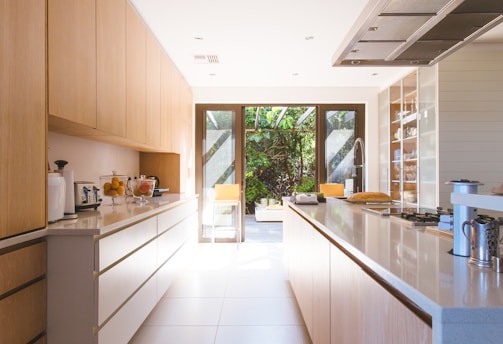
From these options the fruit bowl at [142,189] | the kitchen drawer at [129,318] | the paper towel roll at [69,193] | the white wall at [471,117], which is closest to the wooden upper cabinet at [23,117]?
the paper towel roll at [69,193]

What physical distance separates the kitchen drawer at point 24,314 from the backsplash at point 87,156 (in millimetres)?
1183

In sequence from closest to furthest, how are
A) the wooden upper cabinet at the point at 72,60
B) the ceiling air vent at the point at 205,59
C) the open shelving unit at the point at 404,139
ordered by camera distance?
the wooden upper cabinet at the point at 72,60
the ceiling air vent at the point at 205,59
the open shelving unit at the point at 404,139

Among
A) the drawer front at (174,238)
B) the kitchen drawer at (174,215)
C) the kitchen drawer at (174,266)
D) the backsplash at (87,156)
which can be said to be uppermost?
the backsplash at (87,156)

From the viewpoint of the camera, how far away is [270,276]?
3.85 m

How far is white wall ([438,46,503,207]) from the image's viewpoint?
392 centimetres

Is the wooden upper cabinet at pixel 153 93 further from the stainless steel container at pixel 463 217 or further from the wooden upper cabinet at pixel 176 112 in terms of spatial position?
the stainless steel container at pixel 463 217

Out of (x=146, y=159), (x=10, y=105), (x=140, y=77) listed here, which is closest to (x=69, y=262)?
(x=10, y=105)

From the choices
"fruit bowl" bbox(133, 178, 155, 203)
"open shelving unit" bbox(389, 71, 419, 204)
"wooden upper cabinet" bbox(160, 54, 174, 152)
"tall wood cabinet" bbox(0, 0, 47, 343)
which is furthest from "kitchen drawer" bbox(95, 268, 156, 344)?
"open shelving unit" bbox(389, 71, 419, 204)

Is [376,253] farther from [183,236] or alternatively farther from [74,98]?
[183,236]

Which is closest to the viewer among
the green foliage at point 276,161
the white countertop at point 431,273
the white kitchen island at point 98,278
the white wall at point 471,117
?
the white countertop at point 431,273

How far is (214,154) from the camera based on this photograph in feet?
19.0

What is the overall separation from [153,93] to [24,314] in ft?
8.33

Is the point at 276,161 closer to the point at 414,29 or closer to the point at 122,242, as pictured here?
the point at 122,242

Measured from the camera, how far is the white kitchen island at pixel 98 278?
5.28 ft
